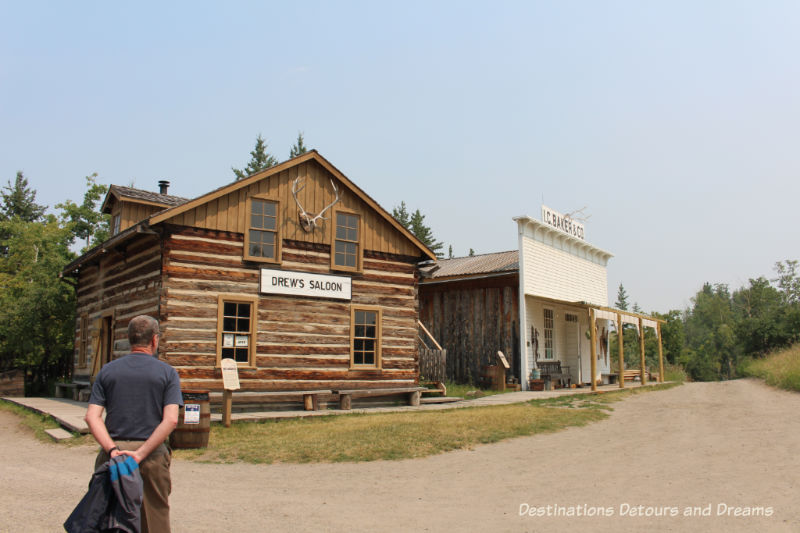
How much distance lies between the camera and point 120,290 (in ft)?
55.1

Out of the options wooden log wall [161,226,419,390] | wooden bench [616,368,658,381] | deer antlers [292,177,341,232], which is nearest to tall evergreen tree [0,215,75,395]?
wooden log wall [161,226,419,390]

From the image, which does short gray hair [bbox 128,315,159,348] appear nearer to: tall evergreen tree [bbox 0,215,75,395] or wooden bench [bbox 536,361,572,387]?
wooden bench [bbox 536,361,572,387]

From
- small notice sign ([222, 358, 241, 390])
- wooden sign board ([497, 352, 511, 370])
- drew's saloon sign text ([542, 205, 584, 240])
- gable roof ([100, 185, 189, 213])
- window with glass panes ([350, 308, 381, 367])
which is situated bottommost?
small notice sign ([222, 358, 241, 390])

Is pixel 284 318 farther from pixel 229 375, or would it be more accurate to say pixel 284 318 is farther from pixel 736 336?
pixel 736 336

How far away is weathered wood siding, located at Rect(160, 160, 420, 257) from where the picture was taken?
14977 millimetres

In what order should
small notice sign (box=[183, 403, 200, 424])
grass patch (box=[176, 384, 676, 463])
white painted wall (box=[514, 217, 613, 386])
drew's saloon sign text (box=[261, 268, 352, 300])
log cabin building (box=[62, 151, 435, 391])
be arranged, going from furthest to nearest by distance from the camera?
1. white painted wall (box=[514, 217, 613, 386])
2. drew's saloon sign text (box=[261, 268, 352, 300])
3. log cabin building (box=[62, 151, 435, 391])
4. small notice sign (box=[183, 403, 200, 424])
5. grass patch (box=[176, 384, 676, 463])

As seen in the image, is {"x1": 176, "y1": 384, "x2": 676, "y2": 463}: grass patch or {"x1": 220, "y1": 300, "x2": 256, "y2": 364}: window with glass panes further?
{"x1": 220, "y1": 300, "x2": 256, "y2": 364}: window with glass panes

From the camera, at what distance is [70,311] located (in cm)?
2419

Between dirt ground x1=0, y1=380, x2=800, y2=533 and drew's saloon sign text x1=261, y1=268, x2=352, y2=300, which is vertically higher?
drew's saloon sign text x1=261, y1=268, x2=352, y2=300

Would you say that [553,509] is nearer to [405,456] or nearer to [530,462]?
[530,462]

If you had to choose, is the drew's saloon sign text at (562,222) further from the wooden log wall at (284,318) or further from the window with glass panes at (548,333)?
the wooden log wall at (284,318)

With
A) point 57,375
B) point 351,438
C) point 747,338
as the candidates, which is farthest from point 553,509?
point 747,338

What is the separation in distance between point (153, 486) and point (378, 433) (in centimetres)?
805

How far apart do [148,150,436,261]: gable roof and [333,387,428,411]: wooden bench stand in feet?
12.6
